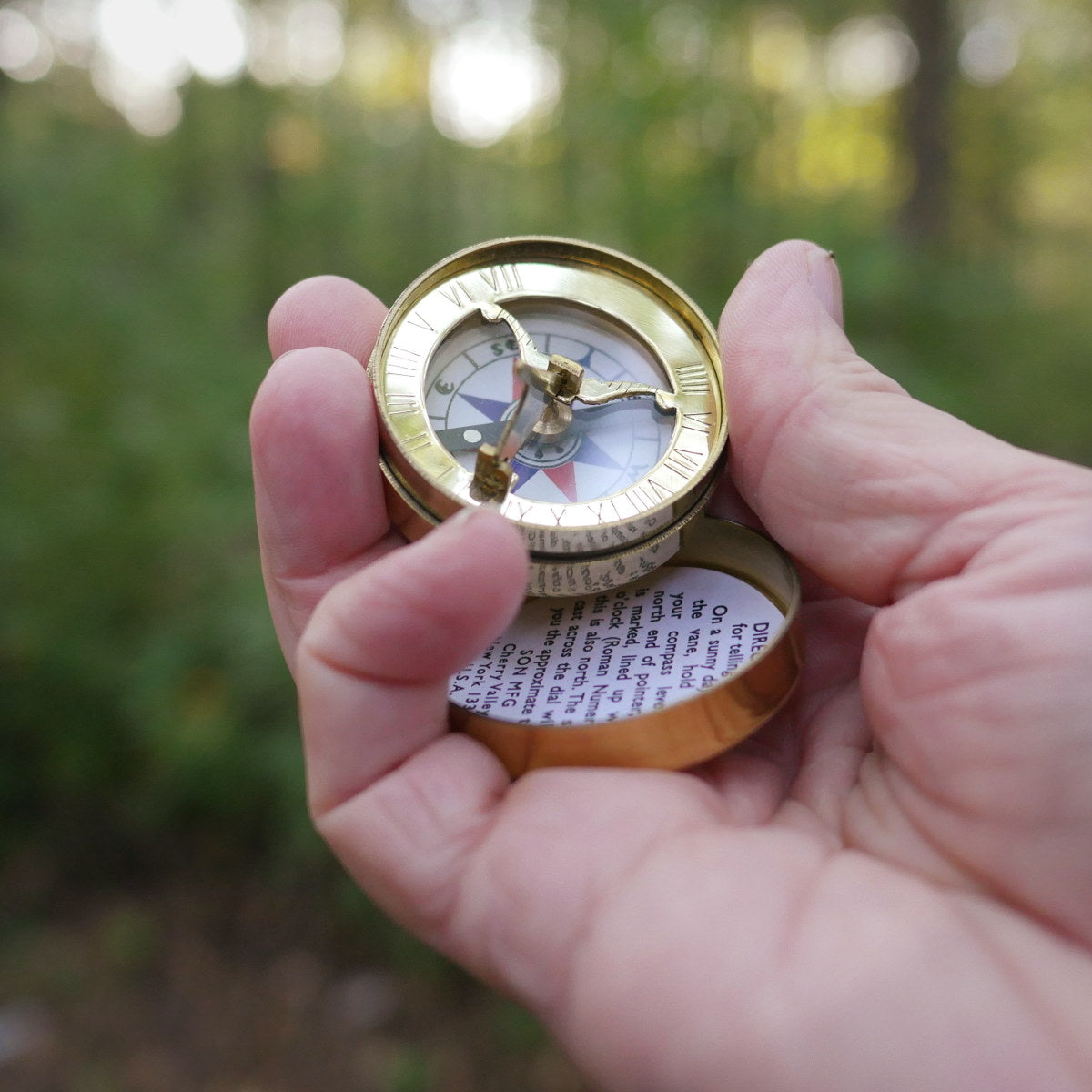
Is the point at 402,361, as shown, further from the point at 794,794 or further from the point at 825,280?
the point at 794,794

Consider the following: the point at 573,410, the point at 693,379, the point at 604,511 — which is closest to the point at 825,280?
the point at 693,379

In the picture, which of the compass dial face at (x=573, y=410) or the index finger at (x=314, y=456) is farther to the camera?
the compass dial face at (x=573, y=410)

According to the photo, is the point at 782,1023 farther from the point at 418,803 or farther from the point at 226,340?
the point at 226,340

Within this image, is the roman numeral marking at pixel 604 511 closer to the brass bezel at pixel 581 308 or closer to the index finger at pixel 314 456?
the brass bezel at pixel 581 308

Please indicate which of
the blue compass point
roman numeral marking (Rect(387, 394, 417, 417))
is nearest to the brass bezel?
roman numeral marking (Rect(387, 394, 417, 417))

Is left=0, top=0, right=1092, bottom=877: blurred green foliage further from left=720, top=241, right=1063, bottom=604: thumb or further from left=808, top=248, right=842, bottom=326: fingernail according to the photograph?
left=720, top=241, right=1063, bottom=604: thumb

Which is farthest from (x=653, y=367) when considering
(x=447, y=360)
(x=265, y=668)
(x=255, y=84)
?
(x=255, y=84)

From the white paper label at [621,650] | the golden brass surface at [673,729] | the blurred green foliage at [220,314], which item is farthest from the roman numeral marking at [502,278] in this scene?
the blurred green foliage at [220,314]
